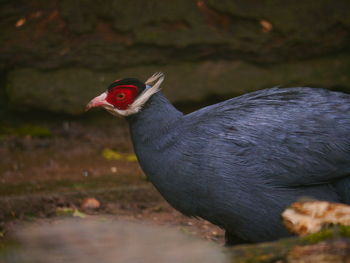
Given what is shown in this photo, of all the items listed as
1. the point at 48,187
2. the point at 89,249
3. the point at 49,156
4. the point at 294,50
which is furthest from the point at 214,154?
the point at 294,50

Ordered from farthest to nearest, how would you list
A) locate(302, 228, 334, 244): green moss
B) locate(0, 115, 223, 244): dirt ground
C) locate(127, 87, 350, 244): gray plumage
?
locate(0, 115, 223, 244): dirt ground
locate(127, 87, 350, 244): gray plumage
locate(302, 228, 334, 244): green moss

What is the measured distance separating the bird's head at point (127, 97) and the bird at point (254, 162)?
0.23 m

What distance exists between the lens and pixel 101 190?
5312mm

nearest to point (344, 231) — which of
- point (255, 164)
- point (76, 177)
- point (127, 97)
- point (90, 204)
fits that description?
point (255, 164)

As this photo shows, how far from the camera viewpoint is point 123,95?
4.14 meters

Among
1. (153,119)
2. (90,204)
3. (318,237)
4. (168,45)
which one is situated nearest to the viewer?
(318,237)

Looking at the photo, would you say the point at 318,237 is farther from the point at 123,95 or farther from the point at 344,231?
the point at 123,95

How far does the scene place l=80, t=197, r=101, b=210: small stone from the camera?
518cm

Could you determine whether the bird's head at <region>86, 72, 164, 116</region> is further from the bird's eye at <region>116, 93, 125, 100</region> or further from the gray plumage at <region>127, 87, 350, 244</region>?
the gray plumage at <region>127, 87, 350, 244</region>

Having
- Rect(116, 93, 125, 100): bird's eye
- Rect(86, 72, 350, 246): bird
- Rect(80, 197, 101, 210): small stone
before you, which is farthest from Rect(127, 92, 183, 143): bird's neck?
Rect(80, 197, 101, 210): small stone

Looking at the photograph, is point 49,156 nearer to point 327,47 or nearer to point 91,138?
point 91,138

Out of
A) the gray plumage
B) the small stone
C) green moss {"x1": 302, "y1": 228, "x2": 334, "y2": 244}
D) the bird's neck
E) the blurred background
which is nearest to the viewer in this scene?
green moss {"x1": 302, "y1": 228, "x2": 334, "y2": 244}

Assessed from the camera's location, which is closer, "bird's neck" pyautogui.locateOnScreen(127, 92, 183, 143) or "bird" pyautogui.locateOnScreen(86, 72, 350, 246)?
"bird" pyautogui.locateOnScreen(86, 72, 350, 246)

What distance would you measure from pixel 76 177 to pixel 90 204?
55 cm
